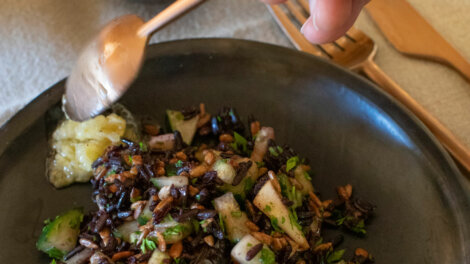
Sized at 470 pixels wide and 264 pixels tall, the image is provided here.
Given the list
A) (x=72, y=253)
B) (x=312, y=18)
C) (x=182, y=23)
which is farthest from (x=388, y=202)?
(x=182, y=23)

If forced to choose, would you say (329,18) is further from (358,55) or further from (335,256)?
(358,55)

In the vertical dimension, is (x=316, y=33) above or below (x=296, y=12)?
above

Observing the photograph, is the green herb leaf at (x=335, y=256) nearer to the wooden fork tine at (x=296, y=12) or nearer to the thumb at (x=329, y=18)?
the thumb at (x=329, y=18)

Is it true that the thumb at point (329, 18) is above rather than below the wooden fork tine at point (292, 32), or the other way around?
above

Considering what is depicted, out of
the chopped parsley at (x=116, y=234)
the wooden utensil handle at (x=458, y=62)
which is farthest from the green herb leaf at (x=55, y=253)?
the wooden utensil handle at (x=458, y=62)

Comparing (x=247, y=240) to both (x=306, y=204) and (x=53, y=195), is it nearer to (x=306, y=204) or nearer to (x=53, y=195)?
(x=306, y=204)

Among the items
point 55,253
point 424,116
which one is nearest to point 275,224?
point 55,253
